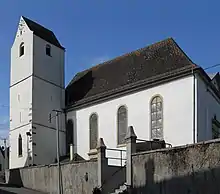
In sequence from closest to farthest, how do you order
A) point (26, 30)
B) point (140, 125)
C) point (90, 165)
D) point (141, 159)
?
1. point (141, 159)
2. point (90, 165)
3. point (140, 125)
4. point (26, 30)

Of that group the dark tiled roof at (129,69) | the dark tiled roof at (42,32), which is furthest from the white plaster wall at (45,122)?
the dark tiled roof at (42,32)

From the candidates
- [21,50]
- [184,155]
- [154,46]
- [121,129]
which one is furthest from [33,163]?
[184,155]

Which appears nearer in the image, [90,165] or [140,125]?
[90,165]

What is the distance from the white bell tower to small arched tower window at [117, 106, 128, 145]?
22.3ft

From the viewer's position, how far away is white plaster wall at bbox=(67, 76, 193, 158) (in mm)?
28284

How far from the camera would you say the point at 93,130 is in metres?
35.1

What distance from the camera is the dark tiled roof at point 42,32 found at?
39.3 m

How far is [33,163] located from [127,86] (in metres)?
10.1

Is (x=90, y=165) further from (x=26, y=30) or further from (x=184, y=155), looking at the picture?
(x=26, y=30)

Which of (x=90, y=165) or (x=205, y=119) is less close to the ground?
(x=205, y=119)

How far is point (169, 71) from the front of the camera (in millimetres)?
29938

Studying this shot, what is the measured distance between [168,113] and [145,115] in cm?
210

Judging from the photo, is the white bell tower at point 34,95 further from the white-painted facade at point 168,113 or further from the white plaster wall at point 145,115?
the white-painted facade at point 168,113

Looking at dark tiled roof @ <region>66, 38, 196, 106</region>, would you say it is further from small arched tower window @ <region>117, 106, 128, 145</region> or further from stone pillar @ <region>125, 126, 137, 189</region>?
stone pillar @ <region>125, 126, 137, 189</region>
